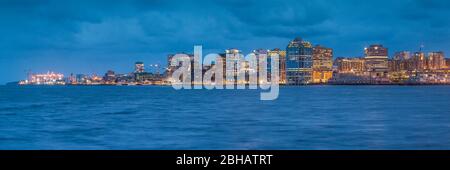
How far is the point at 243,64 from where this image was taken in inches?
6934

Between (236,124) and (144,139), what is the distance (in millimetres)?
8393
